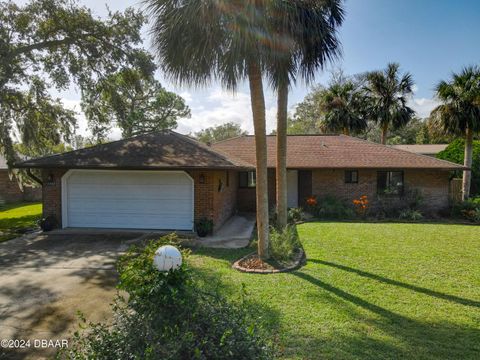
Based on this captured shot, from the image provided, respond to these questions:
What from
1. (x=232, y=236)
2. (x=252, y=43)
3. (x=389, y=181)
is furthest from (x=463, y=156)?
(x=252, y=43)

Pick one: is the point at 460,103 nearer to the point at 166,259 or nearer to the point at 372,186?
the point at 372,186

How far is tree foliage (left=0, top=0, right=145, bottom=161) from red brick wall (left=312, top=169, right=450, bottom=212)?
11.2 meters

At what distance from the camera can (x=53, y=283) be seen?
6258mm

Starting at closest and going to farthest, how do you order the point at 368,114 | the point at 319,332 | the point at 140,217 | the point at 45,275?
the point at 319,332
the point at 45,275
the point at 140,217
the point at 368,114

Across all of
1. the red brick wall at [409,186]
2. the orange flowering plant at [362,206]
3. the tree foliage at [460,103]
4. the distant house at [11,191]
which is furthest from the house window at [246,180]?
the distant house at [11,191]

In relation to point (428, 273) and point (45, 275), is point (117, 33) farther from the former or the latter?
point (428, 273)

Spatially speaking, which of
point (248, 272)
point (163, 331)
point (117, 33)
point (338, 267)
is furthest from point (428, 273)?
point (117, 33)

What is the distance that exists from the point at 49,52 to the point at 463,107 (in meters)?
20.5

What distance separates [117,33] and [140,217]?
25.6 ft

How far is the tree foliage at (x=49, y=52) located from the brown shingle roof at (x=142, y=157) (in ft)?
13.7

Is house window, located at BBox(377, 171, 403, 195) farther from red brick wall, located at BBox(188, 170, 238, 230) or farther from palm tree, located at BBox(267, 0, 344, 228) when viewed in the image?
palm tree, located at BBox(267, 0, 344, 228)

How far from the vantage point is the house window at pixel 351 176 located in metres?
15.4

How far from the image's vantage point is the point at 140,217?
1114 centimetres

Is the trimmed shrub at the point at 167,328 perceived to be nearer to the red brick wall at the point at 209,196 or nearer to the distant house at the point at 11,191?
the red brick wall at the point at 209,196
